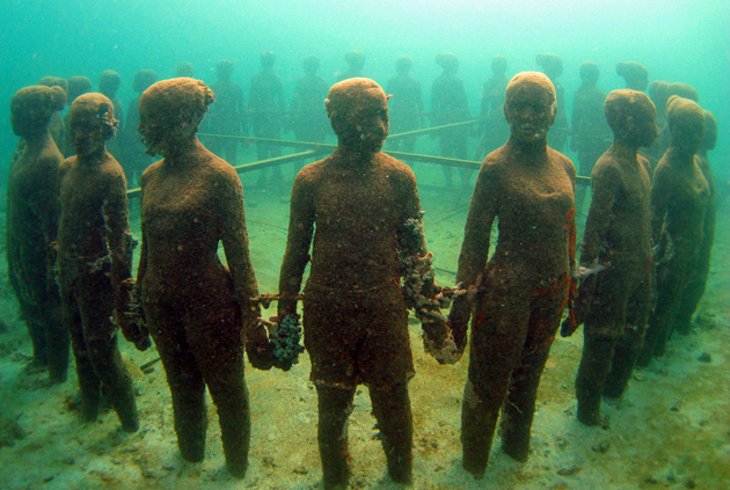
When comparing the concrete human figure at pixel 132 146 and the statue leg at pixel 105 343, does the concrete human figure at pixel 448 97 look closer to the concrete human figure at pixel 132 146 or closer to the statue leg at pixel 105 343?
the concrete human figure at pixel 132 146

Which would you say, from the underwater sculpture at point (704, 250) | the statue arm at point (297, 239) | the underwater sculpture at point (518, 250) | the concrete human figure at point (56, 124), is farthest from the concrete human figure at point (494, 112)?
the statue arm at point (297, 239)

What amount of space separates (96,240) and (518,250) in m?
2.74

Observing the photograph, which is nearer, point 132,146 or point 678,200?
point 678,200

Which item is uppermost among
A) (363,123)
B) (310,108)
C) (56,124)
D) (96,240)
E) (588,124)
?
(363,123)

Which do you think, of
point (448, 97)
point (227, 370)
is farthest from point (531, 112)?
point (448, 97)

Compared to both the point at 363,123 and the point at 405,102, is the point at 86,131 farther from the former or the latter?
the point at 405,102

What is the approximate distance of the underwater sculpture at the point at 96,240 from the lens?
2945 mm

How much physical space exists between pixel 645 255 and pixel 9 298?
7355mm

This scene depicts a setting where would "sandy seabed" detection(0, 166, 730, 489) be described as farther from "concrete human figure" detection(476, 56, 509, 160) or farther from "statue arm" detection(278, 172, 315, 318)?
"concrete human figure" detection(476, 56, 509, 160)

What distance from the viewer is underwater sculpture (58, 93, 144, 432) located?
2945 mm

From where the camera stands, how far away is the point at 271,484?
10.0 feet

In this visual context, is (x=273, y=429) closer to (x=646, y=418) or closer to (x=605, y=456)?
(x=605, y=456)

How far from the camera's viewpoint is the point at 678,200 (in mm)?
3748

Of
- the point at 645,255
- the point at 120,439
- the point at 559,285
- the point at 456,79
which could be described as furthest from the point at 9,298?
the point at 456,79
